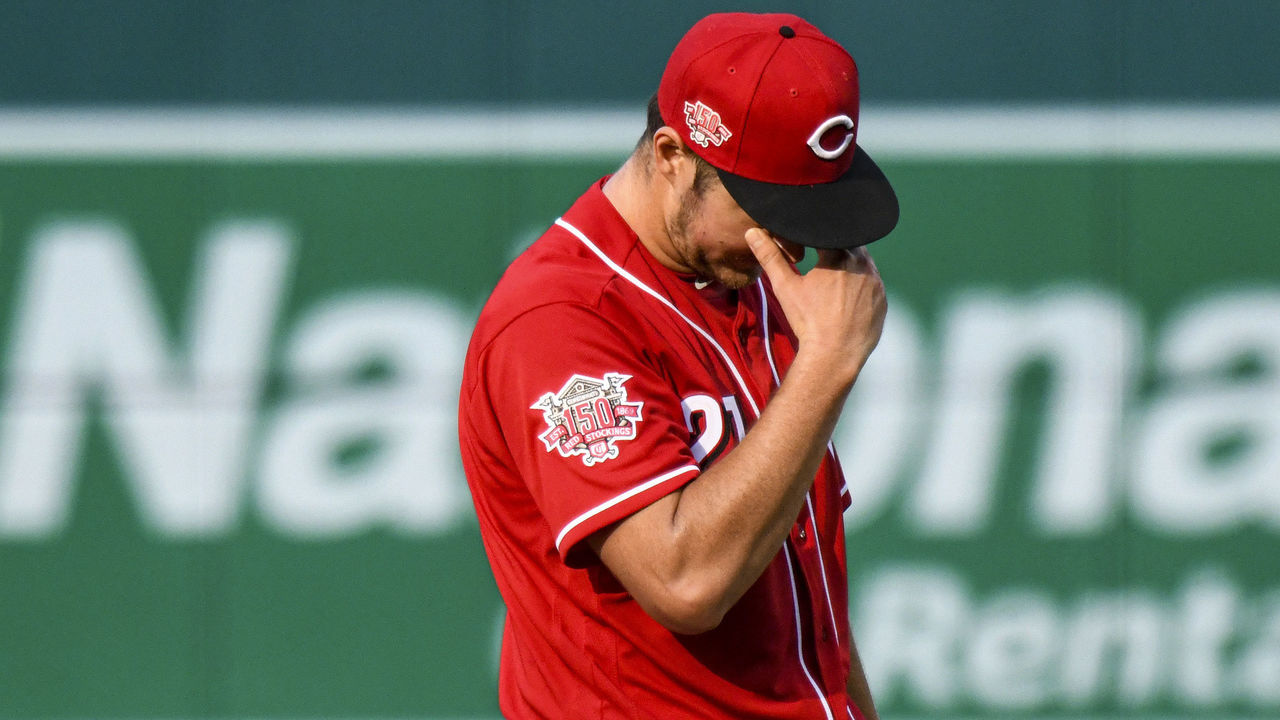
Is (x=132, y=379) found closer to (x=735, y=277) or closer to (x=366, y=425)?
(x=366, y=425)

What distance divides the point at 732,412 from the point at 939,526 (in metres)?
2.79

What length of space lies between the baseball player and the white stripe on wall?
2.45 metres

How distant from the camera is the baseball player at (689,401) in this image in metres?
1.56

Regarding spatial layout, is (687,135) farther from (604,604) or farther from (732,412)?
(604,604)

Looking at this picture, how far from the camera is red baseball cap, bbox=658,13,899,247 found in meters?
1.69

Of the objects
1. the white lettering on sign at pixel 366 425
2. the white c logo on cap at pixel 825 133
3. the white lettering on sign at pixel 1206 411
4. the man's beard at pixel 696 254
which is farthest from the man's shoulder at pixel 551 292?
the white lettering on sign at pixel 1206 411

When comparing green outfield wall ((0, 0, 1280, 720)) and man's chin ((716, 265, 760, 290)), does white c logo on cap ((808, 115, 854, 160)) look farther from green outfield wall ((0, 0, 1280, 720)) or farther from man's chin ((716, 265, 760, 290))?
green outfield wall ((0, 0, 1280, 720))

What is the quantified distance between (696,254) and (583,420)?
0.35 meters

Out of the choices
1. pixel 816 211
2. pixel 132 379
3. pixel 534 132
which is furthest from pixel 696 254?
pixel 132 379

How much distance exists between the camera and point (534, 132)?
4297 mm

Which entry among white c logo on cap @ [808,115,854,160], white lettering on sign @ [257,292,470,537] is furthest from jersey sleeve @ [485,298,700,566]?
white lettering on sign @ [257,292,470,537]

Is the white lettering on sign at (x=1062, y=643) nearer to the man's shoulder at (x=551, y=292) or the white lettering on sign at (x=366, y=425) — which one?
the white lettering on sign at (x=366, y=425)

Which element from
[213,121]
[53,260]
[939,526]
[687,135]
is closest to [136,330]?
[53,260]

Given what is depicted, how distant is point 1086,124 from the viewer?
4336 millimetres
